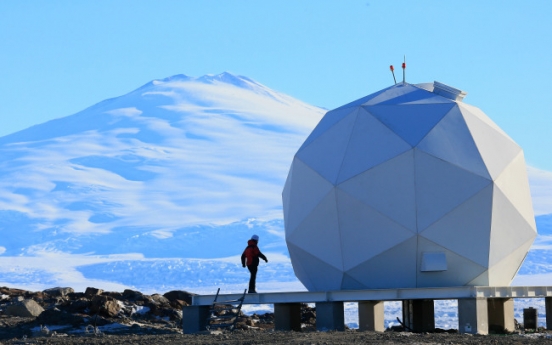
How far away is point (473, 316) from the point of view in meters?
24.2

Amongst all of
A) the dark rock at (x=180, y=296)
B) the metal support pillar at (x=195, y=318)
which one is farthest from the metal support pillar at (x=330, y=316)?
the dark rock at (x=180, y=296)

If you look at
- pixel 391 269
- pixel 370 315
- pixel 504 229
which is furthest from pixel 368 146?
pixel 370 315

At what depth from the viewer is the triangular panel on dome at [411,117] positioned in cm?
2595

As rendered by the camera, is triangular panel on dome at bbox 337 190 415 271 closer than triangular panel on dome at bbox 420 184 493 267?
No

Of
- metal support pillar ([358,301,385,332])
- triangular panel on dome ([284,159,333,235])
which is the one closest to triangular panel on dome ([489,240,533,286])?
metal support pillar ([358,301,385,332])

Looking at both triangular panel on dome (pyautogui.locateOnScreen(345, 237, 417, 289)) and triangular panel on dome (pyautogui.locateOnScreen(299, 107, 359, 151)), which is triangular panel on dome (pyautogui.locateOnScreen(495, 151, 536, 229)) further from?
triangular panel on dome (pyautogui.locateOnScreen(299, 107, 359, 151))

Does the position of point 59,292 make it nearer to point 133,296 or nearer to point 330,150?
point 133,296

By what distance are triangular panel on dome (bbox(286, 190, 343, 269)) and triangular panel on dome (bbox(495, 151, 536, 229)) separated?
3.84m

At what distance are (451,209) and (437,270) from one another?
4.63 feet

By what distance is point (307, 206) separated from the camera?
88.2 ft

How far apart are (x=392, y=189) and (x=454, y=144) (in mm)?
1853

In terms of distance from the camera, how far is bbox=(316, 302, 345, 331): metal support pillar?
25531 millimetres

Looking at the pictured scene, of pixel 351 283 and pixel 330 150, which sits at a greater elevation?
pixel 330 150

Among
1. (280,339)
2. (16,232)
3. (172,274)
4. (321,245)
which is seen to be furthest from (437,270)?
(16,232)
